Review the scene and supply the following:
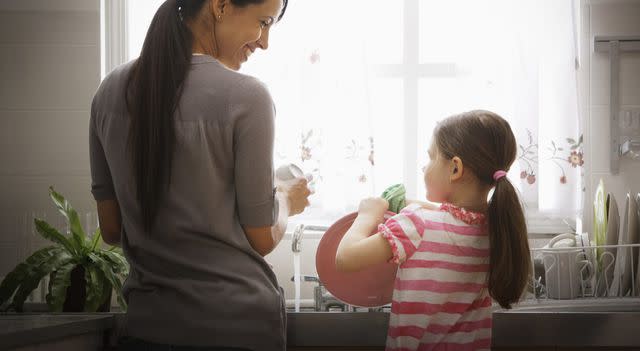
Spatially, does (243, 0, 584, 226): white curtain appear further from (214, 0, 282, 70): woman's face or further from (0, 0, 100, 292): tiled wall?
(214, 0, 282, 70): woman's face

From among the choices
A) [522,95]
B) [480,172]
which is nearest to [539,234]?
[522,95]

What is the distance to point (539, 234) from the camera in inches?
82.4

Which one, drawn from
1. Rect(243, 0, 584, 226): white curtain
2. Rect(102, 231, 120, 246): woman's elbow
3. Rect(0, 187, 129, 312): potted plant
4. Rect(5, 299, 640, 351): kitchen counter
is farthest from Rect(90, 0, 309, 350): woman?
Rect(243, 0, 584, 226): white curtain

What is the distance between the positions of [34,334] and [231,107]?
45 centimetres

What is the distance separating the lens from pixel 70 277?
171cm

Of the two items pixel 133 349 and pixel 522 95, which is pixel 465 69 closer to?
pixel 522 95

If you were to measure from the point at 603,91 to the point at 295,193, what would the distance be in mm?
1281

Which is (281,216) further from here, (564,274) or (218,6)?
(564,274)

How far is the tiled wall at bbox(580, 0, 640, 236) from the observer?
6.92 ft

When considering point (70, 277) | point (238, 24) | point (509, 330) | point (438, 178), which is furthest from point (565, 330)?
point (70, 277)

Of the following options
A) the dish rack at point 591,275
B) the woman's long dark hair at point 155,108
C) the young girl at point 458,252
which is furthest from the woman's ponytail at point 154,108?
the dish rack at point 591,275

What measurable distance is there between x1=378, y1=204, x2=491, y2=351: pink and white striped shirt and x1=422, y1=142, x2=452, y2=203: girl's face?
0.05 m

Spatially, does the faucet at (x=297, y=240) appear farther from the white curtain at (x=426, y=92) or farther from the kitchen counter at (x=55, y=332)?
the kitchen counter at (x=55, y=332)

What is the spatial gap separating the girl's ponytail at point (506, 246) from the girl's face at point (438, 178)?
0.27ft
